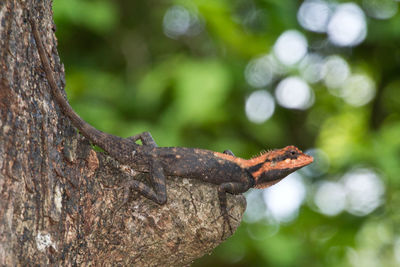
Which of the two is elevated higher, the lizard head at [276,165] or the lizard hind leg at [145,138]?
the lizard hind leg at [145,138]

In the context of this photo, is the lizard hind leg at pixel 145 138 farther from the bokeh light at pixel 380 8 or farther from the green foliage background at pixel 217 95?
the bokeh light at pixel 380 8

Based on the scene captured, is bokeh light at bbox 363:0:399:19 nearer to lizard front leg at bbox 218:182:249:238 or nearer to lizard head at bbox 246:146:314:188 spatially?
lizard head at bbox 246:146:314:188

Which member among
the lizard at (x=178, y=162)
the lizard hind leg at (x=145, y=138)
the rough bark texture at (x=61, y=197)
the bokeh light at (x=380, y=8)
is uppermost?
the bokeh light at (x=380, y=8)

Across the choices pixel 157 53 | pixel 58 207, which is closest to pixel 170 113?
pixel 157 53

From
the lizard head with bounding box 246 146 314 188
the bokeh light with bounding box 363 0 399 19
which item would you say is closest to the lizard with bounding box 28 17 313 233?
the lizard head with bounding box 246 146 314 188

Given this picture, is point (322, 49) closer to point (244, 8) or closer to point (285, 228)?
point (244, 8)

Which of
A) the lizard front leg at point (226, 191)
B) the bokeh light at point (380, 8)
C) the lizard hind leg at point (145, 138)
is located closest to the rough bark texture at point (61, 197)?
the lizard front leg at point (226, 191)
